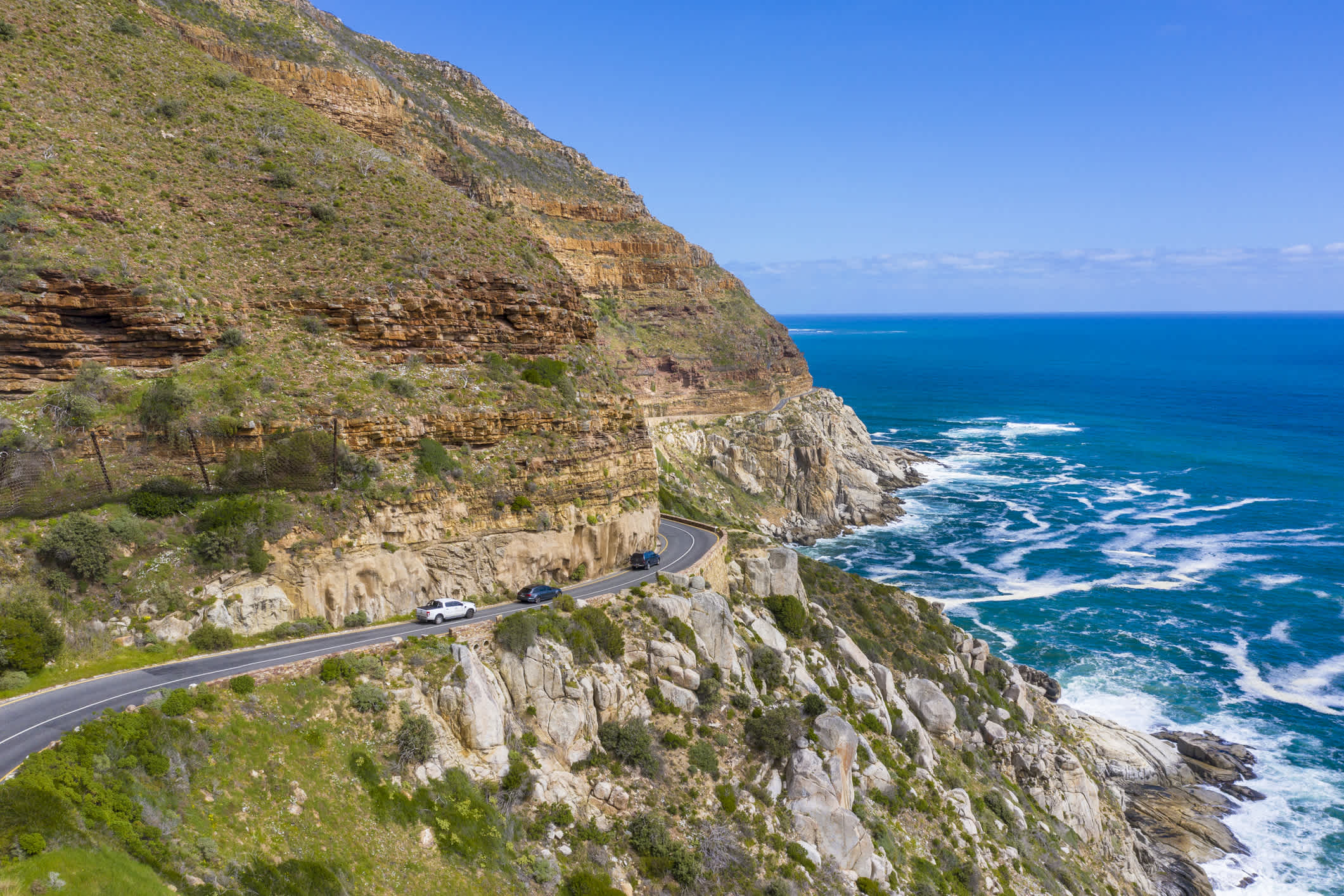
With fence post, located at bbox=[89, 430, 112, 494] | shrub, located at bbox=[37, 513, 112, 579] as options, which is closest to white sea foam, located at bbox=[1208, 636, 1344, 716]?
shrub, located at bbox=[37, 513, 112, 579]

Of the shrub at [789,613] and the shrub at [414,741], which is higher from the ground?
the shrub at [414,741]

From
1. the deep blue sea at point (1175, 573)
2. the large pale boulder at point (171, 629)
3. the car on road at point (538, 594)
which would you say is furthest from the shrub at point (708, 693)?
the deep blue sea at point (1175, 573)

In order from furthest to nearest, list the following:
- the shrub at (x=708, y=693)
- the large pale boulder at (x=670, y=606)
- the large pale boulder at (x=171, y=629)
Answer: the large pale boulder at (x=670, y=606) < the shrub at (x=708, y=693) < the large pale boulder at (x=171, y=629)

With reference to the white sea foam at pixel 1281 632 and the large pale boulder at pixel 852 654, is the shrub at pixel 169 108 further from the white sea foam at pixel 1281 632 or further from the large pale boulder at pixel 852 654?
the white sea foam at pixel 1281 632

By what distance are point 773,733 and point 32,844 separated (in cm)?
2123

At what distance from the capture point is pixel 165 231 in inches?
1258

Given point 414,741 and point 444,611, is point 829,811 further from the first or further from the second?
point 444,611

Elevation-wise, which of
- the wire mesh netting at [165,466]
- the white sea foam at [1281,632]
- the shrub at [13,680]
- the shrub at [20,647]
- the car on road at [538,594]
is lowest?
the white sea foam at [1281,632]

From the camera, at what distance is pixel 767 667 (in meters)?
31.8

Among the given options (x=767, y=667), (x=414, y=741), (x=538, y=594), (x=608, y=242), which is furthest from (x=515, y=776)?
(x=608, y=242)

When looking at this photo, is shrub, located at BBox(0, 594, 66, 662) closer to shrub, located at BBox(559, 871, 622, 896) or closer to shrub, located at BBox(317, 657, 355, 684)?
shrub, located at BBox(317, 657, 355, 684)

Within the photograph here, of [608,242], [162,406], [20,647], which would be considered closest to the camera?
[20,647]

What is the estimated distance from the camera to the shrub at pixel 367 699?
2159 centimetres

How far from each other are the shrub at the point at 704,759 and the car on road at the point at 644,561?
11208 millimetres
